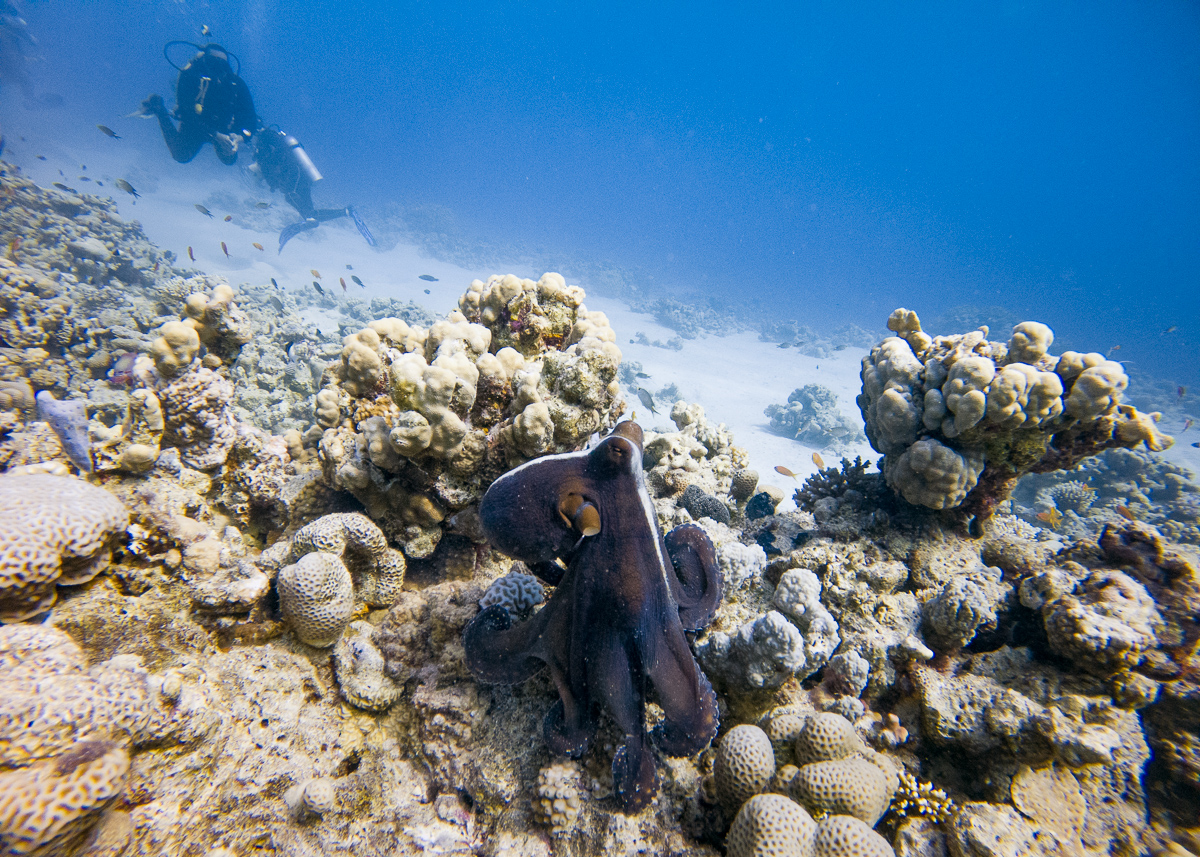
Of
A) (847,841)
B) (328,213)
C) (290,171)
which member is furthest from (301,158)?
(847,841)

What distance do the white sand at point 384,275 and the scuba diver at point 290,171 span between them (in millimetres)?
2568

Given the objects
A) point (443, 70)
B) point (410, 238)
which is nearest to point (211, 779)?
point (410, 238)

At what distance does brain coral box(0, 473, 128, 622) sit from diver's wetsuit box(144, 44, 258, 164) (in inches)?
774

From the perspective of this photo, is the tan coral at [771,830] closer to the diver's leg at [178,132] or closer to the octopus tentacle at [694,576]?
the octopus tentacle at [694,576]

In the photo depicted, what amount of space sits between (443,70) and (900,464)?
Answer: 554ft

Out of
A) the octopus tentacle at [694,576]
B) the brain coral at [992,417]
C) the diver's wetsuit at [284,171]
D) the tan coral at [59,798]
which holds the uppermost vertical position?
the diver's wetsuit at [284,171]

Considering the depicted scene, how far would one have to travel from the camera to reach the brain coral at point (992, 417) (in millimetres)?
3236

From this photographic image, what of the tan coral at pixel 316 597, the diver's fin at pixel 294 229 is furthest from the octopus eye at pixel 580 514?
the diver's fin at pixel 294 229

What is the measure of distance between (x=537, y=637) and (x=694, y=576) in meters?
0.92

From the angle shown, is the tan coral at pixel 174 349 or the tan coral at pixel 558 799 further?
the tan coral at pixel 174 349

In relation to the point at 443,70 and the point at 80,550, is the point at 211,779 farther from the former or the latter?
the point at 443,70

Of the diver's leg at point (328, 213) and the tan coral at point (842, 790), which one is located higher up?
the diver's leg at point (328, 213)

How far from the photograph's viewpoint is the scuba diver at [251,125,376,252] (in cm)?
1825

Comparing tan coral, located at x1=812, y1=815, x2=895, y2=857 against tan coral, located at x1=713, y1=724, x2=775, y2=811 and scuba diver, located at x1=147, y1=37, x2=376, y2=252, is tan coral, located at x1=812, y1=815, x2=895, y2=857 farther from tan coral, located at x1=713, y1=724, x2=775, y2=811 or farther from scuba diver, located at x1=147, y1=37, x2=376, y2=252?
scuba diver, located at x1=147, y1=37, x2=376, y2=252
